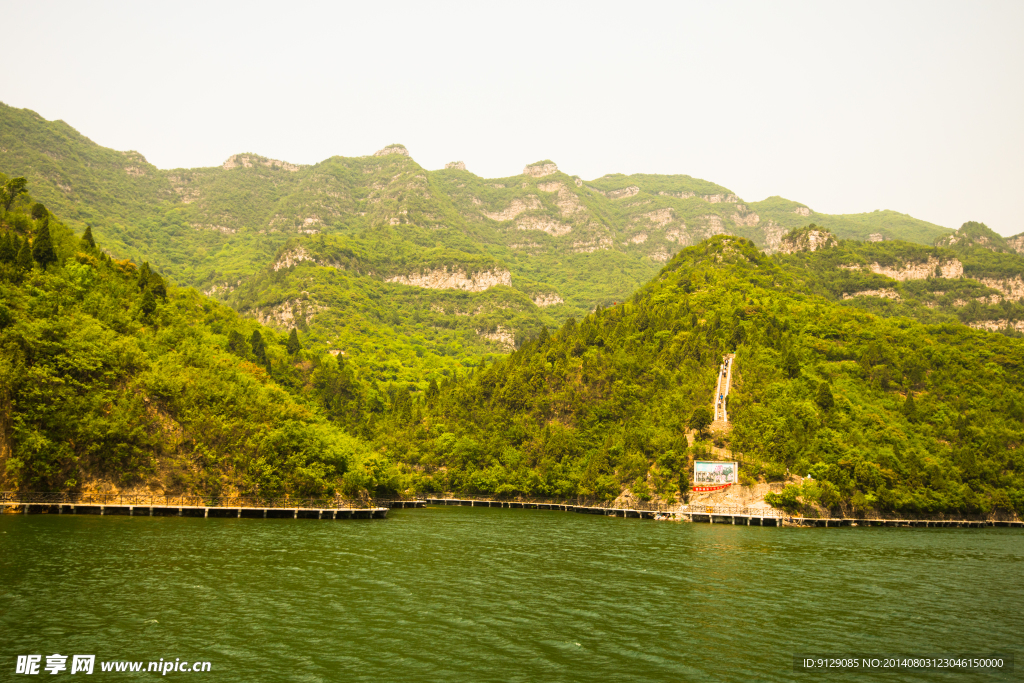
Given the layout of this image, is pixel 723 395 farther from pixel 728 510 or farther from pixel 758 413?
pixel 728 510

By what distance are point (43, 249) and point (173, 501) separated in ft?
163

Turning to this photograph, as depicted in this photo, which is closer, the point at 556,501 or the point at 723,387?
the point at 556,501

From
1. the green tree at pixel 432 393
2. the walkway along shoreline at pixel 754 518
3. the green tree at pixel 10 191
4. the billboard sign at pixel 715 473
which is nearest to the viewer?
the walkway along shoreline at pixel 754 518

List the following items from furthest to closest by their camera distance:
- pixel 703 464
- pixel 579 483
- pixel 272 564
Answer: pixel 579 483, pixel 703 464, pixel 272 564

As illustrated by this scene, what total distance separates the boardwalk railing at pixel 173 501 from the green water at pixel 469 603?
697 cm

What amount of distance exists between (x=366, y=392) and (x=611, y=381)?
6876 centimetres

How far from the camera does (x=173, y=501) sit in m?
92.4

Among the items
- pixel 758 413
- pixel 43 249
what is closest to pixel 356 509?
pixel 43 249

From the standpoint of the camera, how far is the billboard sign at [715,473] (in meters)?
124

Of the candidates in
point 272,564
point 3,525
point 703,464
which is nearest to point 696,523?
point 703,464

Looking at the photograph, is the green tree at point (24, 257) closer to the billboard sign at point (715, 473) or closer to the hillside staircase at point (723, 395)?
the billboard sign at point (715, 473)

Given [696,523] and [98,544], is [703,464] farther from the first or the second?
[98,544]

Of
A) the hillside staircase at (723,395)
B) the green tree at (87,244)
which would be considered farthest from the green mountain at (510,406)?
the hillside staircase at (723,395)

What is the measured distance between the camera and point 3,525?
2677 inches
